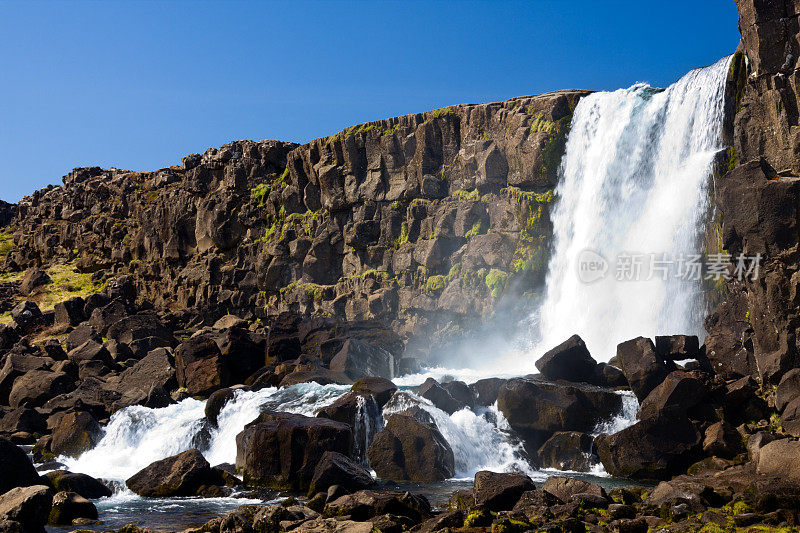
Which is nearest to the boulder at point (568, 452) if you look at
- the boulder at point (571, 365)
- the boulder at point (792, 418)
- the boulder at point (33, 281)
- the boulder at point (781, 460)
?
the boulder at point (571, 365)

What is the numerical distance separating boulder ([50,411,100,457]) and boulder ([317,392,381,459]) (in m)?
9.53

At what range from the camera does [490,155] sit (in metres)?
51.0

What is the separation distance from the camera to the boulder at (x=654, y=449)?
2080 centimetres

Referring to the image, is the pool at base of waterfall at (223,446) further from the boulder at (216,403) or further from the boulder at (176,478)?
the boulder at (176,478)

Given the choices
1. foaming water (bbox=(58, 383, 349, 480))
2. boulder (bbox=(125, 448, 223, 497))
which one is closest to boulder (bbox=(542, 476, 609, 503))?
boulder (bbox=(125, 448, 223, 497))

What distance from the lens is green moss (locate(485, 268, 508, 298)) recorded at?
48.0m

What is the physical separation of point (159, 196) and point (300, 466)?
7503cm

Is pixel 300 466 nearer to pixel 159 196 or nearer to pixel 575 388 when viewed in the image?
pixel 575 388

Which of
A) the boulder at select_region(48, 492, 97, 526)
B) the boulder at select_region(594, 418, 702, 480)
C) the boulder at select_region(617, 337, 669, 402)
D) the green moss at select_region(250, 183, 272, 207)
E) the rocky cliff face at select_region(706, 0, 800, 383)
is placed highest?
the green moss at select_region(250, 183, 272, 207)

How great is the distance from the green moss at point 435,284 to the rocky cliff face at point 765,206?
24.3 metres

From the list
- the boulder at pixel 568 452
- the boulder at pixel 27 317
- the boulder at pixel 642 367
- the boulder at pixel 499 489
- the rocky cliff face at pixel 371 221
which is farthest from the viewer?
the boulder at pixel 27 317

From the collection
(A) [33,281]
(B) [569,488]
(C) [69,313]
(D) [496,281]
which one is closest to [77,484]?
(B) [569,488]

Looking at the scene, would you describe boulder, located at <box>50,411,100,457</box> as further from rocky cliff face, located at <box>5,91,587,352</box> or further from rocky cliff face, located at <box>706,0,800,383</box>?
rocky cliff face, located at <box>5,91,587,352</box>

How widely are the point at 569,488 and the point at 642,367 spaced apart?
28.8 feet
